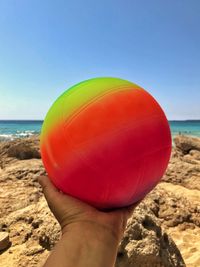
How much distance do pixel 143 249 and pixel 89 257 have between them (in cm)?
194

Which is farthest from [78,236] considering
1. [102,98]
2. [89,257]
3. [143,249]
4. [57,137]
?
[143,249]

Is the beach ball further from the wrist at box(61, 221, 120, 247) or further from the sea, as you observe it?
the sea

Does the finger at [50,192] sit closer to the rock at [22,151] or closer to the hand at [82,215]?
the hand at [82,215]

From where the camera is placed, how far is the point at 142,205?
13.6ft

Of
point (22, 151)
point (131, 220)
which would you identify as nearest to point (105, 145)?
point (131, 220)

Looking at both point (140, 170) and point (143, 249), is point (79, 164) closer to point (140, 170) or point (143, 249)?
point (140, 170)

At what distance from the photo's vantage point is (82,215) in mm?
1992

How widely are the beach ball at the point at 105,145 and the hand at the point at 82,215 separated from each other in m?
0.06

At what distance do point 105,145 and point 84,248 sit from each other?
2.16 ft

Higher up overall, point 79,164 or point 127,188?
point 79,164

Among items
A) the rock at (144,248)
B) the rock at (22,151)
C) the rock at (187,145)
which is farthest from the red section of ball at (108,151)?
the rock at (187,145)

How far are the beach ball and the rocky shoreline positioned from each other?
4.71ft

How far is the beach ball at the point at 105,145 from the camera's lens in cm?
206

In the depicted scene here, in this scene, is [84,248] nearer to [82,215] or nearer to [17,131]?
[82,215]
